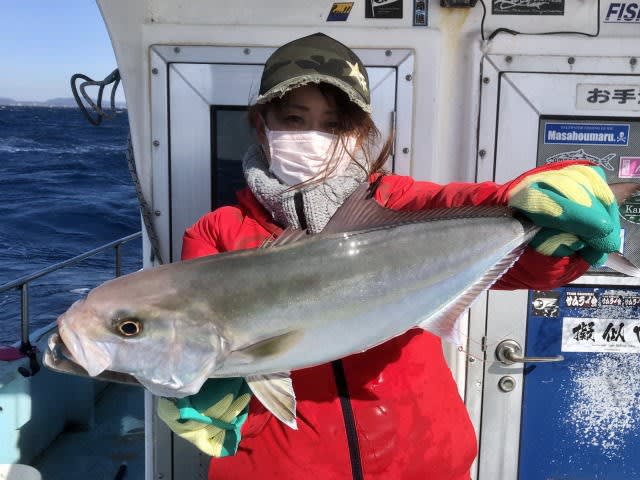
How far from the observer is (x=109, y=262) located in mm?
13023

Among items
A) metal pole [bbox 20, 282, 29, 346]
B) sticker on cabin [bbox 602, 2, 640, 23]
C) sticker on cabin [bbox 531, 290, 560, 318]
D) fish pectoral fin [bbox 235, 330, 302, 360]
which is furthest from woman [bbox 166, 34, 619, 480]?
metal pole [bbox 20, 282, 29, 346]

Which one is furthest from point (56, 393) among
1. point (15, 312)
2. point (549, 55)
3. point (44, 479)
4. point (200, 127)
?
point (15, 312)

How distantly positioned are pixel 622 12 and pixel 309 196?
1.86m

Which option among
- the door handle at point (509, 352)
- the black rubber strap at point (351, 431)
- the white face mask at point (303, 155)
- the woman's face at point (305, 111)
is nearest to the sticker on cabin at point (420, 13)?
the woman's face at point (305, 111)

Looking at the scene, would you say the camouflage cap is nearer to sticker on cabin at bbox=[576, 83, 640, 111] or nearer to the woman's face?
the woman's face

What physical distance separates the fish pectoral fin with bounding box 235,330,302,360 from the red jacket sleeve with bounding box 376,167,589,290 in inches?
30.7

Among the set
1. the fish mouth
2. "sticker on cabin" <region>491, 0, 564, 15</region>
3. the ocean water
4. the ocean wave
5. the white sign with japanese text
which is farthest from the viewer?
the ocean wave

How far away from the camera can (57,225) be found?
16359 millimetres

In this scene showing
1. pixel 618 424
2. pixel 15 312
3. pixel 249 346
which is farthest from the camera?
pixel 15 312

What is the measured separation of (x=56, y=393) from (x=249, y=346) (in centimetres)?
381

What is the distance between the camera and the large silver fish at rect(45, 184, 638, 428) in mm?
1601

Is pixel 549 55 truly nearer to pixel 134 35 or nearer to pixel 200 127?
pixel 200 127

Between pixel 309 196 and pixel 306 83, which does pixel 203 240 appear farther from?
pixel 306 83

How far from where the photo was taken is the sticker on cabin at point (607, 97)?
2895mm
